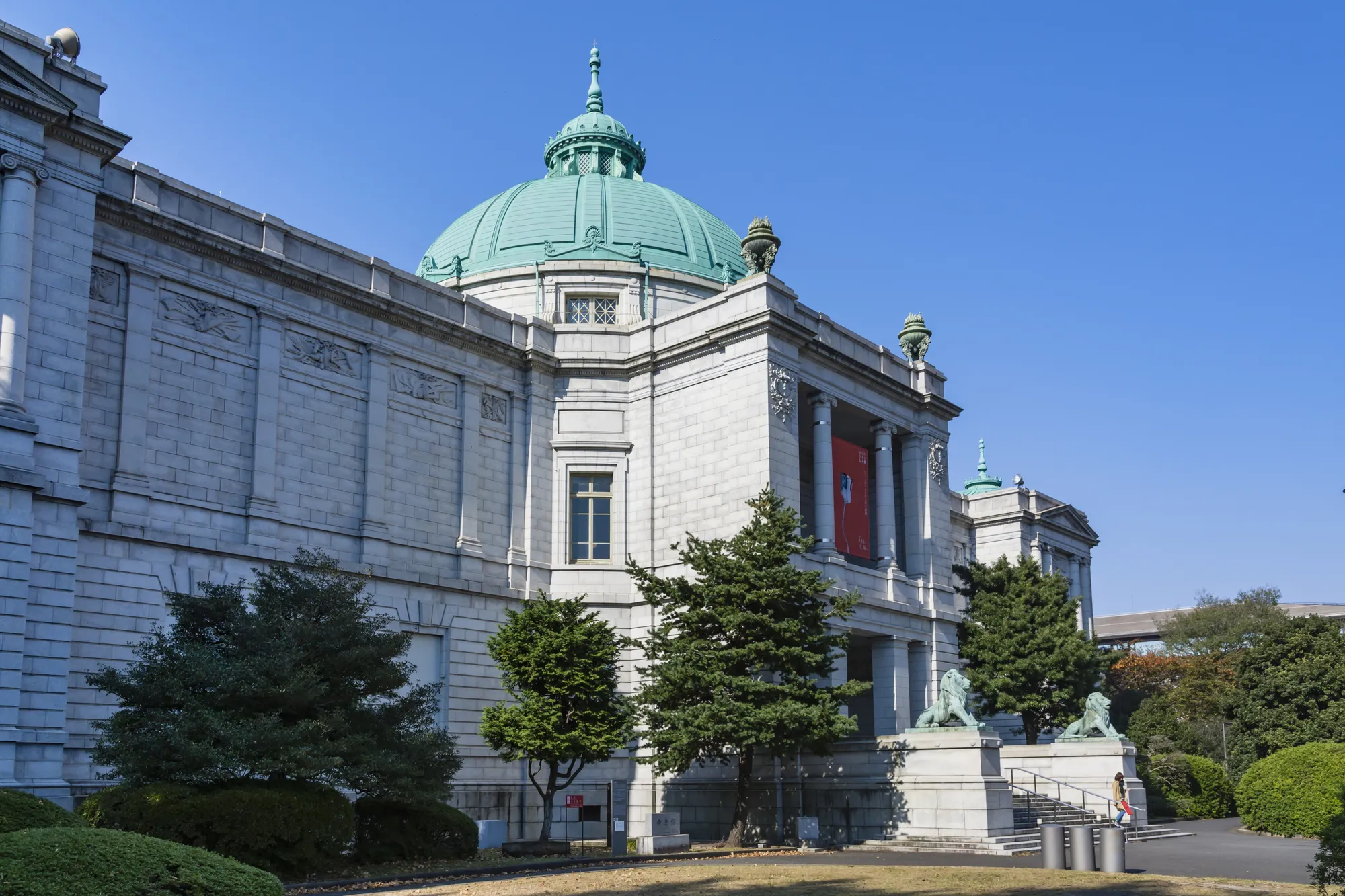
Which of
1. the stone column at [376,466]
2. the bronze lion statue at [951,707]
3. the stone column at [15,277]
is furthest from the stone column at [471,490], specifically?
the stone column at [15,277]

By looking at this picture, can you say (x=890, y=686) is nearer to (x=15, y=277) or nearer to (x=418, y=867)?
(x=418, y=867)

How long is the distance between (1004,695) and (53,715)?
33.5 metres

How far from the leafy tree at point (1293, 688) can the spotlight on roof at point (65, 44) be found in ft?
151

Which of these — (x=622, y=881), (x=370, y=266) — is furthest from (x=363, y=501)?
(x=622, y=881)

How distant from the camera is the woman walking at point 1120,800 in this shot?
3334 centimetres

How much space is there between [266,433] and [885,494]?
21964mm

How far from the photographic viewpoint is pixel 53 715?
24.5m

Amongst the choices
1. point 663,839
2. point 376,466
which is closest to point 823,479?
point 376,466

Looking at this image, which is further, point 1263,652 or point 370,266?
point 1263,652

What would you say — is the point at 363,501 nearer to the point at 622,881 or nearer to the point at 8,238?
the point at 8,238

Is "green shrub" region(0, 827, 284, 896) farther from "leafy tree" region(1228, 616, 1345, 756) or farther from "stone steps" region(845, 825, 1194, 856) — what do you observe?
"leafy tree" region(1228, 616, 1345, 756)

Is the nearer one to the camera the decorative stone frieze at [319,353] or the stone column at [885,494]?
the decorative stone frieze at [319,353]

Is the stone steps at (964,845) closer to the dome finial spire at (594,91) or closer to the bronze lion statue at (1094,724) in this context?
the bronze lion statue at (1094,724)

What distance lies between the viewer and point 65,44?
2791 cm
